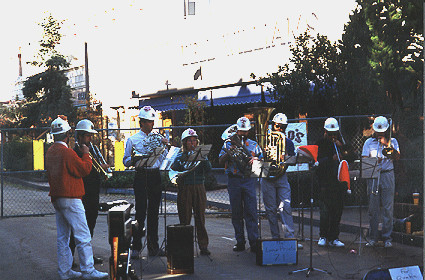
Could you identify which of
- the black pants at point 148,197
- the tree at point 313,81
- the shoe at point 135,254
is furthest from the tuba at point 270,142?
the tree at point 313,81

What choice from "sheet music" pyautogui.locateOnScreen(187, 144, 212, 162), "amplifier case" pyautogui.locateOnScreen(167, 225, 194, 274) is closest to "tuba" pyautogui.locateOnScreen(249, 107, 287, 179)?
"sheet music" pyautogui.locateOnScreen(187, 144, 212, 162)

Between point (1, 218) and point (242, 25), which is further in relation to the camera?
point (242, 25)

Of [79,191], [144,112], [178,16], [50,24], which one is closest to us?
[79,191]

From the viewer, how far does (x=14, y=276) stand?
9.19m

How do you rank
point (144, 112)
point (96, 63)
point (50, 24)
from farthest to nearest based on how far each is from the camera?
point (96, 63) < point (50, 24) < point (144, 112)

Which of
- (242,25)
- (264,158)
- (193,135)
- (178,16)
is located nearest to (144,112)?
(193,135)

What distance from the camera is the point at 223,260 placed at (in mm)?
10141

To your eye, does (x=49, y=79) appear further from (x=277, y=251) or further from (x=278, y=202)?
(x=277, y=251)

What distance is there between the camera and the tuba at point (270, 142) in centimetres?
1056

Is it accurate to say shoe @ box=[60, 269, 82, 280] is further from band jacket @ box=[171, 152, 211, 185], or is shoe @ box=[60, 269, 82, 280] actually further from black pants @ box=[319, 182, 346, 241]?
black pants @ box=[319, 182, 346, 241]

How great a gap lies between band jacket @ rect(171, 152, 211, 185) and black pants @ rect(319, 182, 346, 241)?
2261mm

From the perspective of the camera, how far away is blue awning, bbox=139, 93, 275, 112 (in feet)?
76.6

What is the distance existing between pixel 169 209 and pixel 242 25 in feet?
39.7

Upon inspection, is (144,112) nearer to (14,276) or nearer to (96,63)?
(14,276)
